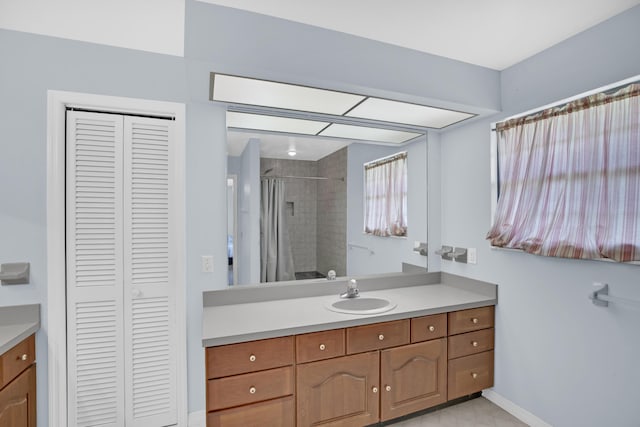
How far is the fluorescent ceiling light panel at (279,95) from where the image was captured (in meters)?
1.71

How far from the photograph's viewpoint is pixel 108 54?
169 cm

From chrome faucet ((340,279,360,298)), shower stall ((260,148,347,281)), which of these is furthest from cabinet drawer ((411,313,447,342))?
shower stall ((260,148,347,281))

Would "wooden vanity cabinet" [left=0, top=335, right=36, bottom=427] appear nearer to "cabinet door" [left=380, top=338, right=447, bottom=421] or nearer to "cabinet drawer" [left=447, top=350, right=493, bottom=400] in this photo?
"cabinet door" [left=380, top=338, right=447, bottom=421]

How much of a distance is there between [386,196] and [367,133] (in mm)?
537

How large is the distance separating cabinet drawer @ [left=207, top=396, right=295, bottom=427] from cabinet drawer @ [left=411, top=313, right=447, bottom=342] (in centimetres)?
85

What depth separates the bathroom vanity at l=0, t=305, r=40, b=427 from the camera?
134 centimetres

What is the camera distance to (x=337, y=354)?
172 cm

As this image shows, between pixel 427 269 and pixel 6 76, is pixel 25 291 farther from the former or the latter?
pixel 427 269

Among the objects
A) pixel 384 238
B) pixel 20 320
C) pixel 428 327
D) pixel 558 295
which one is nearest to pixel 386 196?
pixel 384 238

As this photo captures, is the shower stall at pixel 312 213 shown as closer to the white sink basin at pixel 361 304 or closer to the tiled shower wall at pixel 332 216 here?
the tiled shower wall at pixel 332 216

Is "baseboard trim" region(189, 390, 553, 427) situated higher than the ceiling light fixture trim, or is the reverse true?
the ceiling light fixture trim

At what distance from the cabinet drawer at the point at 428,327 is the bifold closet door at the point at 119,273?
1.49 m

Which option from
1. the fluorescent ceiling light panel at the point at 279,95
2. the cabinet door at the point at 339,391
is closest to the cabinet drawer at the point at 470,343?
the cabinet door at the point at 339,391

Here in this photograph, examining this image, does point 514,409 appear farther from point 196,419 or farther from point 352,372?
point 196,419
